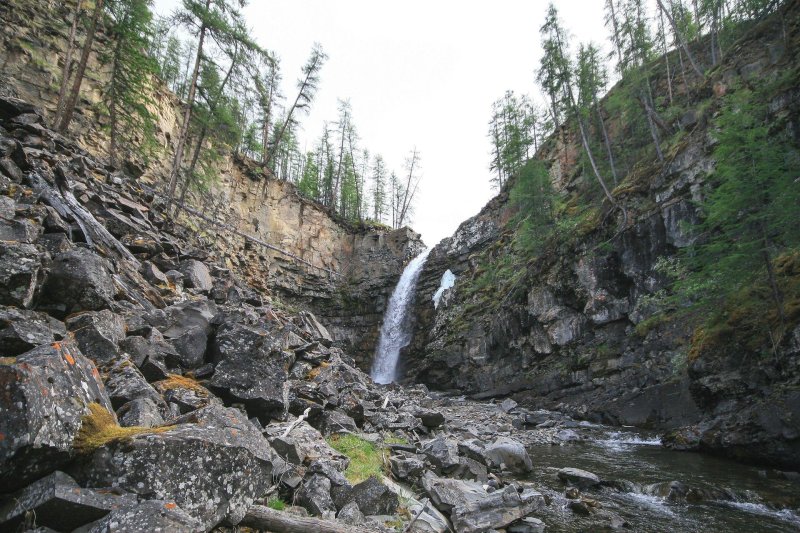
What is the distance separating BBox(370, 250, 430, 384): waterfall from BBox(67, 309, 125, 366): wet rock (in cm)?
3153

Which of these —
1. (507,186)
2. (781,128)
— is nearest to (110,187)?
(781,128)

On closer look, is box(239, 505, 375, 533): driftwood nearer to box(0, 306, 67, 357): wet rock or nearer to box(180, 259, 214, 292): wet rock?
box(0, 306, 67, 357): wet rock

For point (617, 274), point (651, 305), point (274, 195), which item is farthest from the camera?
point (274, 195)

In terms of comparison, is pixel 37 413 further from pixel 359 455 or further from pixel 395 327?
pixel 395 327

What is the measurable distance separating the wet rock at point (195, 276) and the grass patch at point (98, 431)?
7809 mm

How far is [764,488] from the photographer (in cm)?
820

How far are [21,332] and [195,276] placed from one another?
24.6 ft

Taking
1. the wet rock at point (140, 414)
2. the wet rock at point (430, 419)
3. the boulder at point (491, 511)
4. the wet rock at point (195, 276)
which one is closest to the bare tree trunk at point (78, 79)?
the wet rock at point (195, 276)

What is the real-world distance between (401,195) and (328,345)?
4378 cm

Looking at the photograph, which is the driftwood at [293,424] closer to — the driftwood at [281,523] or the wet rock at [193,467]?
the driftwood at [281,523]

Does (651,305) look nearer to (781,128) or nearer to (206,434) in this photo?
(781,128)

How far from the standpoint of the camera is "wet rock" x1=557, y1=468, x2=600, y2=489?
8695mm

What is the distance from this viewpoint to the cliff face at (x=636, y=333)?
11273 mm

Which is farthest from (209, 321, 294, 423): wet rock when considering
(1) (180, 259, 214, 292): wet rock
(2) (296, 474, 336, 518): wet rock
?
(1) (180, 259, 214, 292): wet rock
